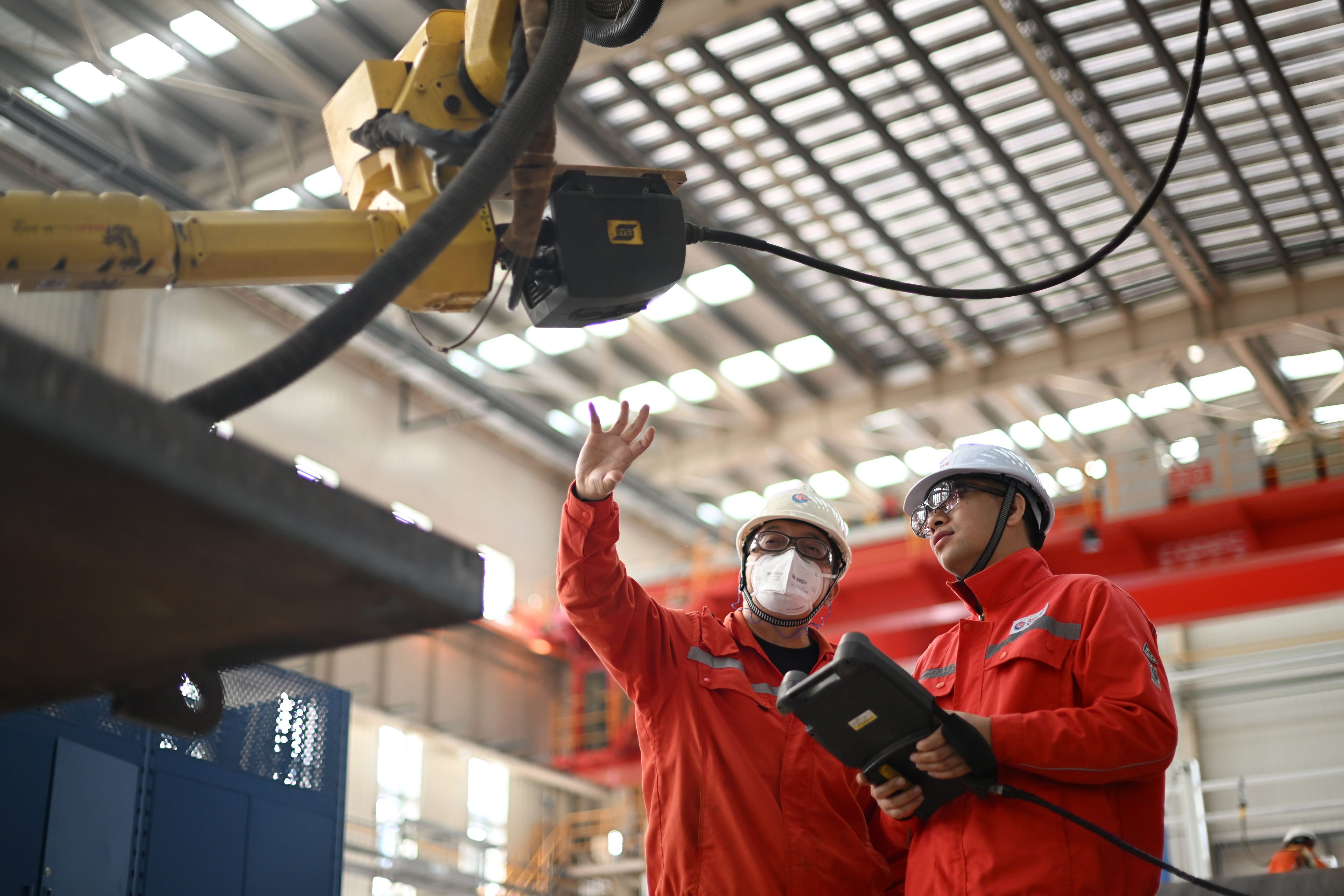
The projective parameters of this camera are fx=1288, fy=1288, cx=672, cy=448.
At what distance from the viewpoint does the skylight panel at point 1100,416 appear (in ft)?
71.7

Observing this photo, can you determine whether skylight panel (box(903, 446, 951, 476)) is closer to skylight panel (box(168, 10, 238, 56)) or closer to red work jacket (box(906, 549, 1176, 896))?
skylight panel (box(168, 10, 238, 56))

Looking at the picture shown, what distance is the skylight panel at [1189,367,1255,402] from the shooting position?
67.8 feet

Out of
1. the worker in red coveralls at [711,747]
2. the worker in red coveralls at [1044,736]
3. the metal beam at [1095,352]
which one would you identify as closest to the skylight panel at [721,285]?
the metal beam at [1095,352]

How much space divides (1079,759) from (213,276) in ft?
6.97

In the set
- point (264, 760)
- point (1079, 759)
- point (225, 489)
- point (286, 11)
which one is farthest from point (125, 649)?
point (286, 11)

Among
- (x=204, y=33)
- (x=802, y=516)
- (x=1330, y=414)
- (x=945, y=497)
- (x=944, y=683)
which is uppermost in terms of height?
(x=204, y=33)

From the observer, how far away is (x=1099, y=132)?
15367 millimetres

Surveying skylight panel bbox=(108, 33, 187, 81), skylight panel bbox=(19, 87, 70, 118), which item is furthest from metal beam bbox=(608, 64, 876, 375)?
skylight panel bbox=(19, 87, 70, 118)

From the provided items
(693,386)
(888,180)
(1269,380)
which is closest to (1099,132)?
(888,180)

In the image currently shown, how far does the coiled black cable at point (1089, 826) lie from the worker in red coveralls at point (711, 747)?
74 centimetres

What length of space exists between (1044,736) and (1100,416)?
20322 mm

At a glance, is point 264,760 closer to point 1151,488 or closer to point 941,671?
point 941,671

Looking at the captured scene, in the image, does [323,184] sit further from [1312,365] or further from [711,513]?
A: [1312,365]

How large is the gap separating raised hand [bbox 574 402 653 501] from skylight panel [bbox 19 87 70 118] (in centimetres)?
1242
